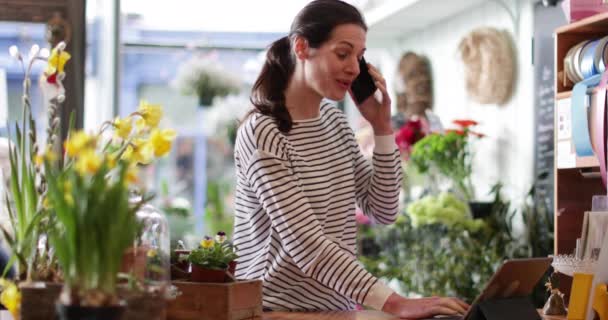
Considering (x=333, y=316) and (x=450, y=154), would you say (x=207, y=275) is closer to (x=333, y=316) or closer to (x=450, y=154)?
(x=333, y=316)

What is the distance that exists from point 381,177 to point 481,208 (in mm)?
2512

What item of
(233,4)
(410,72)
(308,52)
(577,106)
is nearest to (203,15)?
(233,4)

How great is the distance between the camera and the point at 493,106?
5516mm

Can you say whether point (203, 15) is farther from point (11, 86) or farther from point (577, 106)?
point (577, 106)

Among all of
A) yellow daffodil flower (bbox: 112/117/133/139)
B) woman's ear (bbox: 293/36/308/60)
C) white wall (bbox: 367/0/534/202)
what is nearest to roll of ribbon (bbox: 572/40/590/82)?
woman's ear (bbox: 293/36/308/60)

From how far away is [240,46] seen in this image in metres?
8.24

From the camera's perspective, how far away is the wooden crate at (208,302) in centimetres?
209

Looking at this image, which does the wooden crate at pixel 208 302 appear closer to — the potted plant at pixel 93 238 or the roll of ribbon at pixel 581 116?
the potted plant at pixel 93 238

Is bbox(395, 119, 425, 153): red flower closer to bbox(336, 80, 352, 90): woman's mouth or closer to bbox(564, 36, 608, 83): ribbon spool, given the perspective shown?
bbox(564, 36, 608, 83): ribbon spool

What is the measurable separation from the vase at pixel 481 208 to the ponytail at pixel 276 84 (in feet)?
8.75

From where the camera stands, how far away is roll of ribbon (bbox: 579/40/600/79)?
129 inches

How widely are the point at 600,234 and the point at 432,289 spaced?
2.73 meters

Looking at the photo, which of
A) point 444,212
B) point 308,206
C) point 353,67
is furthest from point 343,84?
point 444,212

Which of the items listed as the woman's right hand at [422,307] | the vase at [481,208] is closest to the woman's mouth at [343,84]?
the woman's right hand at [422,307]
